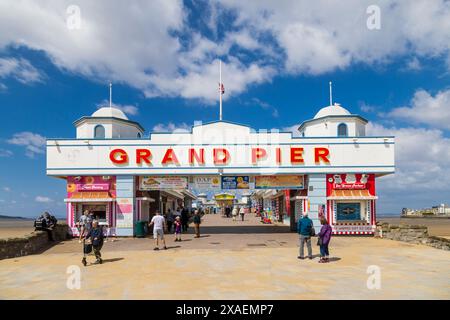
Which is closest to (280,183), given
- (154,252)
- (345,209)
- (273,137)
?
(273,137)

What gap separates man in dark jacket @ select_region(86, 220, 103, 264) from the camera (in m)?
→ 12.9

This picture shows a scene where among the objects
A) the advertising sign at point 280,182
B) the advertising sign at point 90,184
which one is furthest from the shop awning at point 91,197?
the advertising sign at point 280,182

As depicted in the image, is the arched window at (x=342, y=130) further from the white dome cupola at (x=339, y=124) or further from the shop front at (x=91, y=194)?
the shop front at (x=91, y=194)

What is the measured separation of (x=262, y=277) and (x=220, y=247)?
699 cm

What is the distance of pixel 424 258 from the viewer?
1361 centimetres

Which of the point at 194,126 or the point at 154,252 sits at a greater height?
the point at 194,126

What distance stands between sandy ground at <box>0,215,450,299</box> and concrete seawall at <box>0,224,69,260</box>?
0.75 meters

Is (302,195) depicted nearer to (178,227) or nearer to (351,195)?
(351,195)

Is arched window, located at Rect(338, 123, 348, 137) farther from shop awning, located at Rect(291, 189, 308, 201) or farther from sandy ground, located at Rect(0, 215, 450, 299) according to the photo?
sandy ground, located at Rect(0, 215, 450, 299)

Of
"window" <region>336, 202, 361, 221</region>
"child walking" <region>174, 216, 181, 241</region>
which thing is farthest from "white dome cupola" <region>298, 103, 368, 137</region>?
"child walking" <region>174, 216, 181, 241</region>

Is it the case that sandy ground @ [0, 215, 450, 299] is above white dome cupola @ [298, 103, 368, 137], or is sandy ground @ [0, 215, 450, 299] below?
below

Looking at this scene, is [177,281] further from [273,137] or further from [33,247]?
[273,137]

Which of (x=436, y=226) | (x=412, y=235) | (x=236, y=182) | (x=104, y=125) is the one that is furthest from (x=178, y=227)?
(x=436, y=226)

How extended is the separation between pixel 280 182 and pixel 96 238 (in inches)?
530
